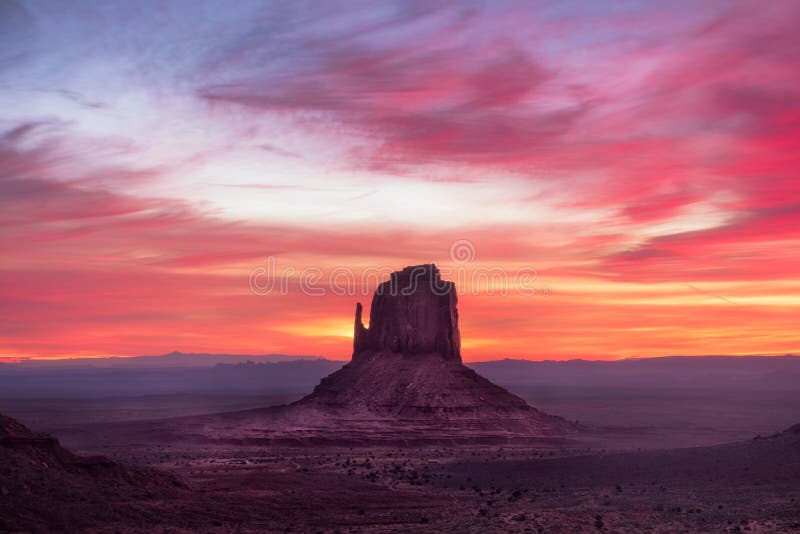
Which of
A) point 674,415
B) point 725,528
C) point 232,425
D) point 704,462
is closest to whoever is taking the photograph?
point 725,528

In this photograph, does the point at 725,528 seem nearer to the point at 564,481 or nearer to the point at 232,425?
the point at 564,481

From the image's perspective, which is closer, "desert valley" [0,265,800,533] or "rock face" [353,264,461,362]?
"desert valley" [0,265,800,533]

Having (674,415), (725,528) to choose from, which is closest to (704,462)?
(725,528)

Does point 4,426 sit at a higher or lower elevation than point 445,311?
lower

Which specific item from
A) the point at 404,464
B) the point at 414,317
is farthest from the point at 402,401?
the point at 404,464

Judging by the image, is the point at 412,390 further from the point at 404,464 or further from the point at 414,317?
the point at 404,464

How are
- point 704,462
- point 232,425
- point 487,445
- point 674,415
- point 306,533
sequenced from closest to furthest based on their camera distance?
point 306,533 < point 704,462 < point 487,445 < point 232,425 < point 674,415

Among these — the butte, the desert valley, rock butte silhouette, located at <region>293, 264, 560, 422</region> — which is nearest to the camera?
the desert valley

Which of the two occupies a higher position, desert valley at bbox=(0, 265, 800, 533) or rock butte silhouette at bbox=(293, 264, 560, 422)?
rock butte silhouette at bbox=(293, 264, 560, 422)
